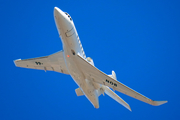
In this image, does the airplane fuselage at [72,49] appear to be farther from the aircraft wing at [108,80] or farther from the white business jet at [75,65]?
the aircraft wing at [108,80]

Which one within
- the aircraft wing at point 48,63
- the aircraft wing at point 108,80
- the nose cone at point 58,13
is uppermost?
the nose cone at point 58,13

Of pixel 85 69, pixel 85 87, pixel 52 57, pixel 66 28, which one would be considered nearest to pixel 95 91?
pixel 85 87

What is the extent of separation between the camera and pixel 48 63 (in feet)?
90.3

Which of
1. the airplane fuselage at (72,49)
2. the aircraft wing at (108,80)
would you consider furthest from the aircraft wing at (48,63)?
the aircraft wing at (108,80)

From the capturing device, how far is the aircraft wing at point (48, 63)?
26.3m

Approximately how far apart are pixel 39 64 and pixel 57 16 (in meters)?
9.70

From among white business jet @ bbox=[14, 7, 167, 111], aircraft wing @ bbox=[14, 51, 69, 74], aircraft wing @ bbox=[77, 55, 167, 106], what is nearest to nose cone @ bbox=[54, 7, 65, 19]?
white business jet @ bbox=[14, 7, 167, 111]

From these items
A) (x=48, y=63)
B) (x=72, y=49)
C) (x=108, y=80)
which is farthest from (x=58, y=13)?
(x=108, y=80)

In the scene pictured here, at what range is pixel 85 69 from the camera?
25109 millimetres

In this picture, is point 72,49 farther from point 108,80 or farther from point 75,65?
point 108,80

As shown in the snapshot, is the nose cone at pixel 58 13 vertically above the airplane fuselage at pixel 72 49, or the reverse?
the nose cone at pixel 58 13

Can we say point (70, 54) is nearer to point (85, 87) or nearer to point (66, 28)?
point (66, 28)

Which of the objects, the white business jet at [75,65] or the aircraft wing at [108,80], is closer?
the white business jet at [75,65]

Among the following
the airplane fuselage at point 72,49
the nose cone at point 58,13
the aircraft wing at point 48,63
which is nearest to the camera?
the nose cone at point 58,13
